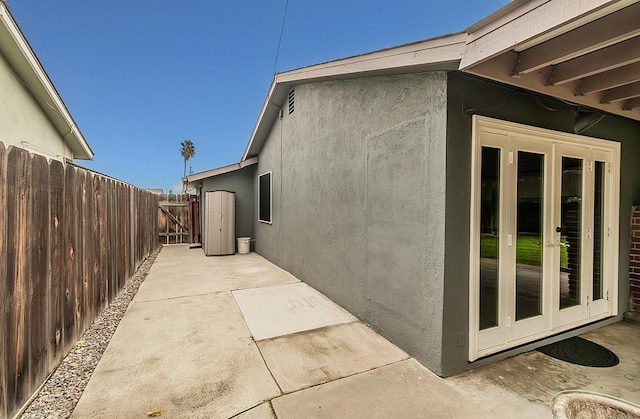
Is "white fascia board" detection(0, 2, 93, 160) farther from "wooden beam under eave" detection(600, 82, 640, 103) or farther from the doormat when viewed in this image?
the doormat

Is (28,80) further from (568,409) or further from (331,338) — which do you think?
(568,409)

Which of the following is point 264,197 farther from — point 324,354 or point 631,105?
point 631,105

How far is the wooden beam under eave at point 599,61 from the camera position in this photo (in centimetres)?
185

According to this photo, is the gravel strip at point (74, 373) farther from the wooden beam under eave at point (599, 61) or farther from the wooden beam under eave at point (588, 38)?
the wooden beam under eave at point (599, 61)

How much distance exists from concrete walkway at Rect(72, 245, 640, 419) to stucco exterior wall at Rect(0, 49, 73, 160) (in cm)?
390

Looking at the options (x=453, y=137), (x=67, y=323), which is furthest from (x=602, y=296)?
(x=67, y=323)

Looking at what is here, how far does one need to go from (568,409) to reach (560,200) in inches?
114

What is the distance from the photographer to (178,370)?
2.46 metres

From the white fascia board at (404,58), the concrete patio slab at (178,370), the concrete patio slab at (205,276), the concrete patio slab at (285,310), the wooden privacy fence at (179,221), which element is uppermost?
the white fascia board at (404,58)

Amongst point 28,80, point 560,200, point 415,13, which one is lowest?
point 560,200

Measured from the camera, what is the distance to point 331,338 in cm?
306

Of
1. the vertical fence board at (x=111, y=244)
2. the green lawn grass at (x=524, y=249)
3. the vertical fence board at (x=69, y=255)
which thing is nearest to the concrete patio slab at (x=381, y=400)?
the green lawn grass at (x=524, y=249)

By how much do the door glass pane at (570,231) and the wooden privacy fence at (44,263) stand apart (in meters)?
5.02

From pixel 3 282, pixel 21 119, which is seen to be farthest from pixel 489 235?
pixel 21 119
